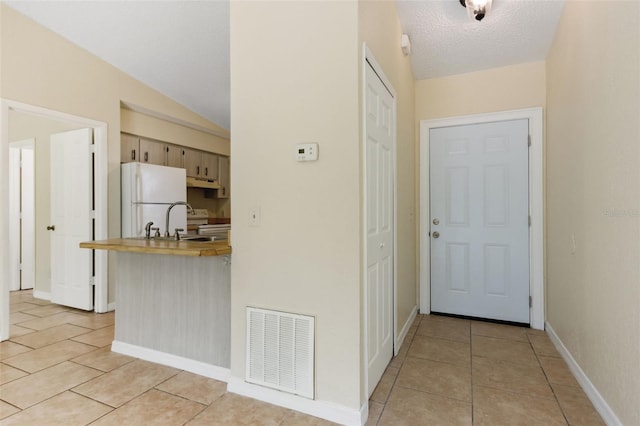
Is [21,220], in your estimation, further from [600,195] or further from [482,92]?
[600,195]

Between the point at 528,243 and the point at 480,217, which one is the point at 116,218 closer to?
the point at 480,217

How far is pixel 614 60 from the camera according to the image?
1725 mm

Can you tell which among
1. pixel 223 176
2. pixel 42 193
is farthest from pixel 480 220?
pixel 42 193

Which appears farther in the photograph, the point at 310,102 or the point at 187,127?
the point at 187,127

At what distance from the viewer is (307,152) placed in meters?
1.86

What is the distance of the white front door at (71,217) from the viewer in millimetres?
3770

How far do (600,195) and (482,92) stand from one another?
1910 mm

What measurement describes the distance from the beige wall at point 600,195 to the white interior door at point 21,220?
6391mm

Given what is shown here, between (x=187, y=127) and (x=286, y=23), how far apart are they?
3640 mm

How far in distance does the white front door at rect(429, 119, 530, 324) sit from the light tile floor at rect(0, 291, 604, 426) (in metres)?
0.49

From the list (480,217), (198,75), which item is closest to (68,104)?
(198,75)

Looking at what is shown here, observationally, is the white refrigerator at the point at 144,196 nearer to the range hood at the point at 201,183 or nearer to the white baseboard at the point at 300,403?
the range hood at the point at 201,183

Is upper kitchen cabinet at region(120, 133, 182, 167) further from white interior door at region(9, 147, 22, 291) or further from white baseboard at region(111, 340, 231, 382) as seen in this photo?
white baseboard at region(111, 340, 231, 382)

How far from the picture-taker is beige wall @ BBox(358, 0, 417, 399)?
6.81 ft
